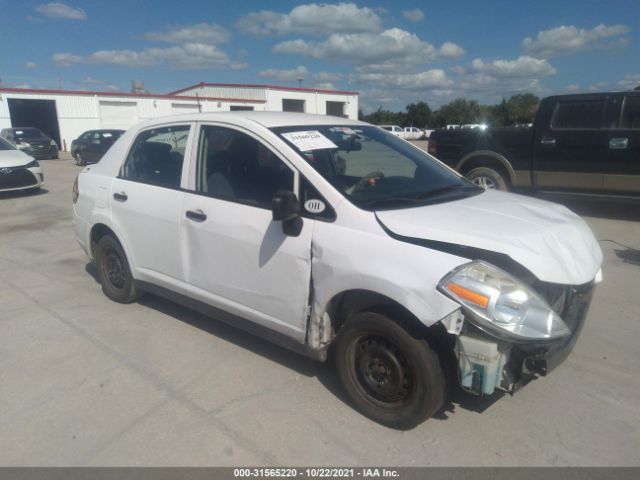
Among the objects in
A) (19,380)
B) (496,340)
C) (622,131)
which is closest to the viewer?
(496,340)

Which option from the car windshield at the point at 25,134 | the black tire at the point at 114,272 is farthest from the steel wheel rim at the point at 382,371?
the car windshield at the point at 25,134

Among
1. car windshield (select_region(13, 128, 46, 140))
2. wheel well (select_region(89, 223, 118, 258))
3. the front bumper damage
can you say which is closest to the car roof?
wheel well (select_region(89, 223, 118, 258))

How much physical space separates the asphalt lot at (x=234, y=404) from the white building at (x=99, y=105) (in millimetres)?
27364

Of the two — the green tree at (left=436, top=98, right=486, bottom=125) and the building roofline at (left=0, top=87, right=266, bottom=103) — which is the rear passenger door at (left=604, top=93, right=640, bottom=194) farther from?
the green tree at (left=436, top=98, right=486, bottom=125)

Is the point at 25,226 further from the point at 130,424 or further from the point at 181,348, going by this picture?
the point at 130,424

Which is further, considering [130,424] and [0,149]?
[0,149]

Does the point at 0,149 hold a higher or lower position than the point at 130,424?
higher

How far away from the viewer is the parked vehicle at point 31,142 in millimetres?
23891

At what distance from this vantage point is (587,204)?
9672 mm

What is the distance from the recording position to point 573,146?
8258 mm

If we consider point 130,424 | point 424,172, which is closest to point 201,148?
point 424,172

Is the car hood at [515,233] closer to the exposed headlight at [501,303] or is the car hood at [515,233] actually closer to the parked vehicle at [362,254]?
the parked vehicle at [362,254]

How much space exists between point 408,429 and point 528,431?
694 mm

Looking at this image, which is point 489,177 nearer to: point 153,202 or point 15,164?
point 153,202
